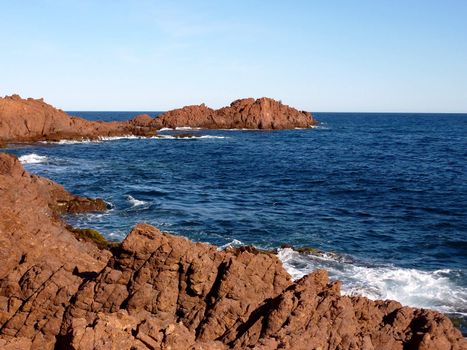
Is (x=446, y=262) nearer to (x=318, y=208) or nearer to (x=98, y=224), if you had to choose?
(x=318, y=208)

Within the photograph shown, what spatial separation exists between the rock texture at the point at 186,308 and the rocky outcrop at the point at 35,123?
249 feet

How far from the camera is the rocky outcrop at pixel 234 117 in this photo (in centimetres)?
13388

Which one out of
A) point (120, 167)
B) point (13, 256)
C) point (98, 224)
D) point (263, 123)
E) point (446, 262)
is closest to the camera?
point (13, 256)

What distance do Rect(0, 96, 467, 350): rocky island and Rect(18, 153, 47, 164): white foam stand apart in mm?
48217

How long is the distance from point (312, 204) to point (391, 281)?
17.7 metres

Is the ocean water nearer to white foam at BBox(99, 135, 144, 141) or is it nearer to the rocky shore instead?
the rocky shore

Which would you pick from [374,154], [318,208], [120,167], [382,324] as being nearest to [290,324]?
[382,324]

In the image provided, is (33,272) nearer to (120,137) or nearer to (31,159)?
(31,159)

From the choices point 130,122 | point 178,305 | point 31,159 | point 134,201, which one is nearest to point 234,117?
point 130,122

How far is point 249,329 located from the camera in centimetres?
1060

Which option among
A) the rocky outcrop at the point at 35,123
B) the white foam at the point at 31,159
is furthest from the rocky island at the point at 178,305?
the rocky outcrop at the point at 35,123

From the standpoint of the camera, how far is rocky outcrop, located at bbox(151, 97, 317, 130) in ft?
439

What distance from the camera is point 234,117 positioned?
135625 mm

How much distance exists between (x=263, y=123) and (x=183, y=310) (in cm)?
12333
